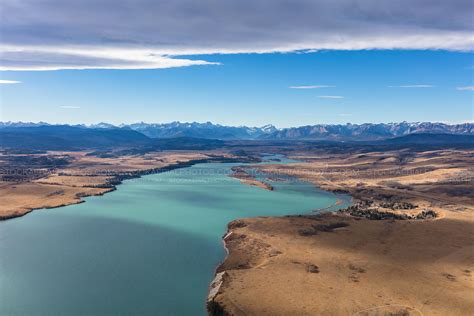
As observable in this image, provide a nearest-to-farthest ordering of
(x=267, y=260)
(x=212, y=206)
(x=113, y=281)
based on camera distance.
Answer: (x=113, y=281) → (x=267, y=260) → (x=212, y=206)

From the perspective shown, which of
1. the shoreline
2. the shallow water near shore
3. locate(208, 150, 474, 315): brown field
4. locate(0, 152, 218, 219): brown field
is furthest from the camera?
locate(0, 152, 218, 219): brown field

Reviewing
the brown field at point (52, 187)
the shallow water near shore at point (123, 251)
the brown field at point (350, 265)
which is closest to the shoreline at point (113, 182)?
the brown field at point (52, 187)

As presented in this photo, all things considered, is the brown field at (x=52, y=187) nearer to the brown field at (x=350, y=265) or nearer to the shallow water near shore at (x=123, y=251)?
the shallow water near shore at (x=123, y=251)

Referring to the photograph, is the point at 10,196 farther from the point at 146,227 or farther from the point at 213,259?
the point at 213,259

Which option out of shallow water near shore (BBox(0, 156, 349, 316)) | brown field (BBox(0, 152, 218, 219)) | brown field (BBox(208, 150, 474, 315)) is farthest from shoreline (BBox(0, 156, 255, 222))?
brown field (BBox(208, 150, 474, 315))

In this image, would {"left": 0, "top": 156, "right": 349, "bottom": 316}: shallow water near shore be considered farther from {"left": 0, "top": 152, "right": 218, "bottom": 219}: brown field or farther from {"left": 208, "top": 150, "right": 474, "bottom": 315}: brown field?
{"left": 0, "top": 152, "right": 218, "bottom": 219}: brown field

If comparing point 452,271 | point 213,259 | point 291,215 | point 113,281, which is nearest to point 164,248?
point 213,259
